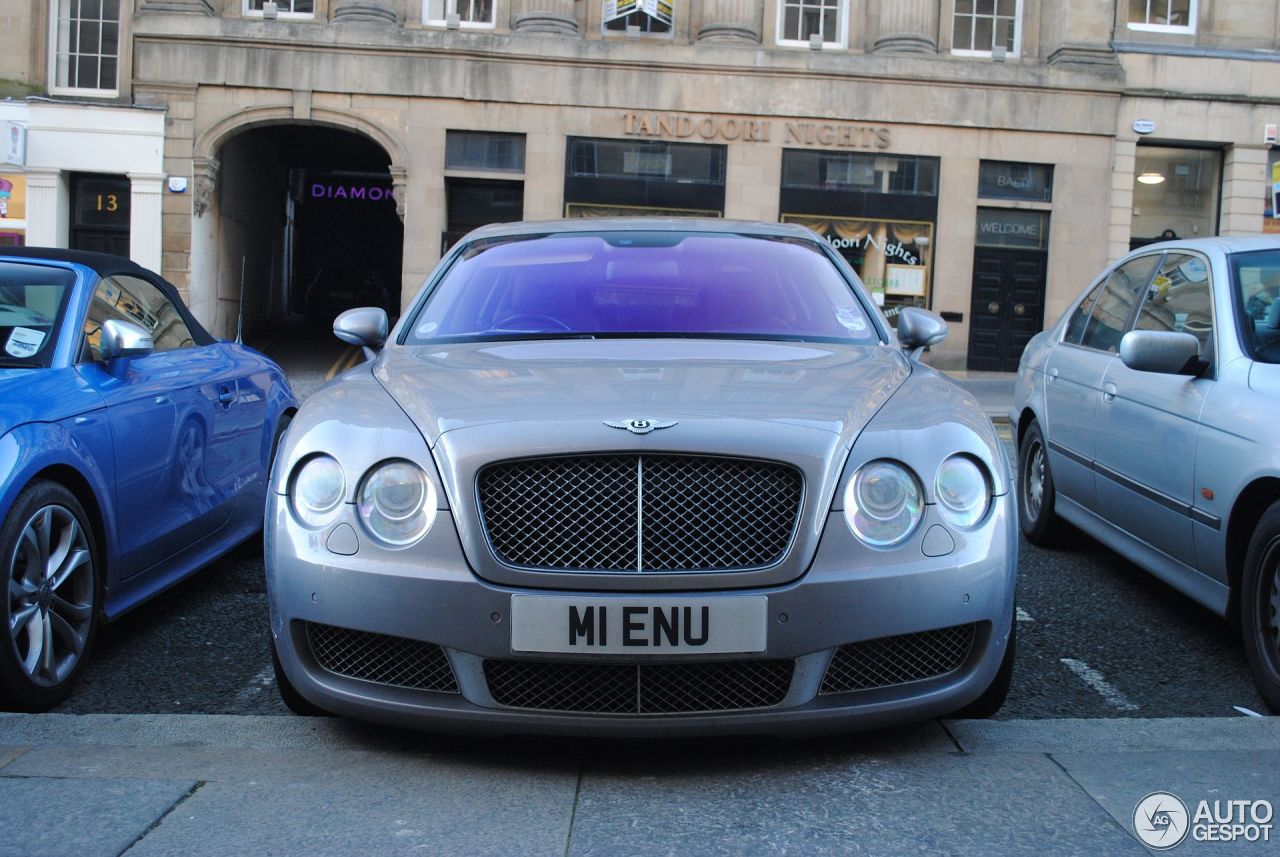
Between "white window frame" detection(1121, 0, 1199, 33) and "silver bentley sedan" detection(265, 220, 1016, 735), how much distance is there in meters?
22.5

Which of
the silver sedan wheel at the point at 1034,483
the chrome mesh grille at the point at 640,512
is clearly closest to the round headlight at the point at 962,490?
the chrome mesh grille at the point at 640,512

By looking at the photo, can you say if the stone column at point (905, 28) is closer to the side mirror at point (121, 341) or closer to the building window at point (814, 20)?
the building window at point (814, 20)

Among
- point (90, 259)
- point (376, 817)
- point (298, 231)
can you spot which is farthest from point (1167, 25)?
point (376, 817)

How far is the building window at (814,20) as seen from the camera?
75.5 feet

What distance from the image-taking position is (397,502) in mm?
3104

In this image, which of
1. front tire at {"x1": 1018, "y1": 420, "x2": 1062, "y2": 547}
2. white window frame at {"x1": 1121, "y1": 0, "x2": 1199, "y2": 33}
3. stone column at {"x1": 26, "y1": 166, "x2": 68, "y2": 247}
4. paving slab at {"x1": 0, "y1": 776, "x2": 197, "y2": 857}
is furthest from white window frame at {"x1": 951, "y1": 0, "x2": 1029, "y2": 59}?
paving slab at {"x1": 0, "y1": 776, "x2": 197, "y2": 857}

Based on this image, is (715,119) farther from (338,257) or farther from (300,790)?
(300,790)

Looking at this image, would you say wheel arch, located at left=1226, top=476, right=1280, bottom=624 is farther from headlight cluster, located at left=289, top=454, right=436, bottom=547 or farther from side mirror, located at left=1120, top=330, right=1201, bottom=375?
headlight cluster, located at left=289, top=454, right=436, bottom=547

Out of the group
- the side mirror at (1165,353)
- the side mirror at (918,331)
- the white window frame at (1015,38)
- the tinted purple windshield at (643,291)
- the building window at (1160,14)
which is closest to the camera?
the tinted purple windshield at (643,291)

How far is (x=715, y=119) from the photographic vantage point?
22453 mm

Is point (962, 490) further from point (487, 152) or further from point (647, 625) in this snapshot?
point (487, 152)

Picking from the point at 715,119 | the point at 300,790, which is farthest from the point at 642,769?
the point at 715,119

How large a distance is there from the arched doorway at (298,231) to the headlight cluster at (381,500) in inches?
809

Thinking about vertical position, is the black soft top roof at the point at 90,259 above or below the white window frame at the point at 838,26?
below
